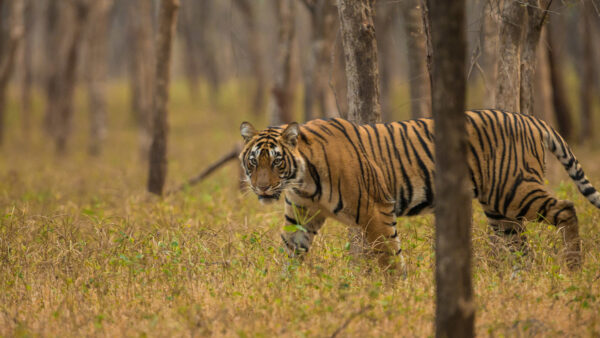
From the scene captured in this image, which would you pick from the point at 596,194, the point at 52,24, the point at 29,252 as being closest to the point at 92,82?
the point at 52,24

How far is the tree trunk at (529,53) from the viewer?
6273mm

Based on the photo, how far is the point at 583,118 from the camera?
17.1 metres

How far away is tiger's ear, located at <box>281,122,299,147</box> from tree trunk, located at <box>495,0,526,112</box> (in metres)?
2.56

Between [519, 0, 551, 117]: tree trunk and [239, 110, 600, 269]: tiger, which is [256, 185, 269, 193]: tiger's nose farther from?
[519, 0, 551, 117]: tree trunk

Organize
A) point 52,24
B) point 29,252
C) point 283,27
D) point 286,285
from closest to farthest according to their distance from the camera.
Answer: point 286,285, point 29,252, point 283,27, point 52,24

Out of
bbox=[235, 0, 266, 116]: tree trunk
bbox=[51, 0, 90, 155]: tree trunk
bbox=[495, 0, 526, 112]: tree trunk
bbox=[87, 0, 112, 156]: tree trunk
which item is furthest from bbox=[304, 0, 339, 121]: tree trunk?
bbox=[235, 0, 266, 116]: tree trunk

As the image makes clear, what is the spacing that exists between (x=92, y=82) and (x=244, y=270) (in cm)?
1288

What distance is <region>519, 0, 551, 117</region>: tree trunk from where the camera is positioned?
6273 mm

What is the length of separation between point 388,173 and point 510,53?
2148 mm

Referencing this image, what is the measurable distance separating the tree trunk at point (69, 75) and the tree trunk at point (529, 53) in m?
11.7

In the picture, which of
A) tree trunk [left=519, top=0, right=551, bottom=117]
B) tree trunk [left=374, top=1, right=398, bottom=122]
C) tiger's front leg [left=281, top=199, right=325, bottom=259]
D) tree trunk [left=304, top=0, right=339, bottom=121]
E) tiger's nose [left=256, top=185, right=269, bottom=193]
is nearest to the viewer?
tiger's nose [left=256, top=185, right=269, bottom=193]

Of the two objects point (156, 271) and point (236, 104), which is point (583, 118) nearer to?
point (156, 271)

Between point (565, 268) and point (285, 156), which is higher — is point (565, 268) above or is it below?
below

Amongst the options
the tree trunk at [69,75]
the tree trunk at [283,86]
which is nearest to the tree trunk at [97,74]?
the tree trunk at [69,75]
